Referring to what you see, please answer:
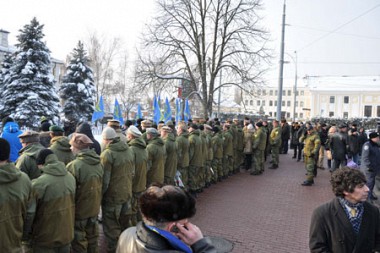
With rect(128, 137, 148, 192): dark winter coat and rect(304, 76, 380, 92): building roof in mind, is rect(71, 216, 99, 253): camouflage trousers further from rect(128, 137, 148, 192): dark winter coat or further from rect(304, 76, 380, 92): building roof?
rect(304, 76, 380, 92): building roof

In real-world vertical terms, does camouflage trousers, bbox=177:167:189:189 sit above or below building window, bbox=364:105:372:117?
below

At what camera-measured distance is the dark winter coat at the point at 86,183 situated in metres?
4.86

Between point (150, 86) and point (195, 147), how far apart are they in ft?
52.4

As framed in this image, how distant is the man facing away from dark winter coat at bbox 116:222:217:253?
170 cm

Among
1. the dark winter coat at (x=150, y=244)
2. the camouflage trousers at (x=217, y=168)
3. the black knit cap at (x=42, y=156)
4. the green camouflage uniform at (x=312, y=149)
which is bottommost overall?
the camouflage trousers at (x=217, y=168)

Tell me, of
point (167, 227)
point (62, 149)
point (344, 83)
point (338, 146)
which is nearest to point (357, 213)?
point (167, 227)

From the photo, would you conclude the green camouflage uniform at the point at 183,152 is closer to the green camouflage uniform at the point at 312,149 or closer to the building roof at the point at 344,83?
the green camouflage uniform at the point at 312,149

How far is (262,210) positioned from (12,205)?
262 inches

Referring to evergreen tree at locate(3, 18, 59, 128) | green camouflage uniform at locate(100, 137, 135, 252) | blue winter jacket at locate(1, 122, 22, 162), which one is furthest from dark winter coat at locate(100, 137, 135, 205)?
evergreen tree at locate(3, 18, 59, 128)

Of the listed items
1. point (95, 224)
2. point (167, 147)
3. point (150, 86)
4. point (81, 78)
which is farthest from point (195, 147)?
point (81, 78)

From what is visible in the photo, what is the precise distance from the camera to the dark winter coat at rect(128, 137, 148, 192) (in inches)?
254

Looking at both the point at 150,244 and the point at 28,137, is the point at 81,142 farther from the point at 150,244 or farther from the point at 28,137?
the point at 150,244

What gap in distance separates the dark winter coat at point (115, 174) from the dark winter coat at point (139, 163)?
1.97 ft

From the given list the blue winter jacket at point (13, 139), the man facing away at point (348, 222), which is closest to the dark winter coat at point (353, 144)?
the man facing away at point (348, 222)
